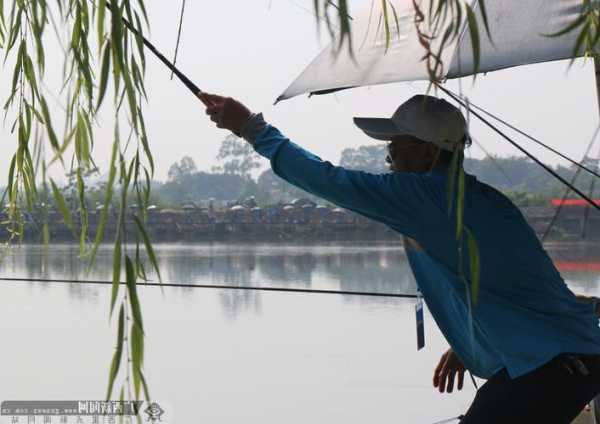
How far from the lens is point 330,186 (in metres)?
1.19

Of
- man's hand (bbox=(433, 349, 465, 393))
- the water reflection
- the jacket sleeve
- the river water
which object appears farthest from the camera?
the water reflection

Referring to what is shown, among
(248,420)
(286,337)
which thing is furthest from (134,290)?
(286,337)

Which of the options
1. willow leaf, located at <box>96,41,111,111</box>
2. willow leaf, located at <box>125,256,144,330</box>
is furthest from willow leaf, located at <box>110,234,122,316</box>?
willow leaf, located at <box>96,41,111,111</box>

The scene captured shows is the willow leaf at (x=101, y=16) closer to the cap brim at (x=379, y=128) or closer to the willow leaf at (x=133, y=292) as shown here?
the willow leaf at (x=133, y=292)

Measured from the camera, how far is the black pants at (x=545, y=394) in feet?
3.88

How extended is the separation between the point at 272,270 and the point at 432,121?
39.7 feet

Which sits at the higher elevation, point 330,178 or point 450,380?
Result: point 330,178

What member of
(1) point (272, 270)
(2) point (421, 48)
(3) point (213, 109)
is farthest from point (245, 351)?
(1) point (272, 270)

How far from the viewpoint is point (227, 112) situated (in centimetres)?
125

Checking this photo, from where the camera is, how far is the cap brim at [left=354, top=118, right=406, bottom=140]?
1.23 m

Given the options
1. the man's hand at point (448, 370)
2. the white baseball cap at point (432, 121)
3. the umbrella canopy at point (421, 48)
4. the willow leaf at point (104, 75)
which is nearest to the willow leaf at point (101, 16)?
the willow leaf at point (104, 75)

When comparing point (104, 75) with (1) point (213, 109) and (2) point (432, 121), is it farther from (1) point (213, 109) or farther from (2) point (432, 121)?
(2) point (432, 121)

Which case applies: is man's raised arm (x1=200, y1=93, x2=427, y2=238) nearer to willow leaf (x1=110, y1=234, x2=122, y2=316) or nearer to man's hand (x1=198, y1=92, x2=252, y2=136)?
man's hand (x1=198, y1=92, x2=252, y2=136)

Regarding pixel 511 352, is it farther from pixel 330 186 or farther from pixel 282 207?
pixel 282 207
